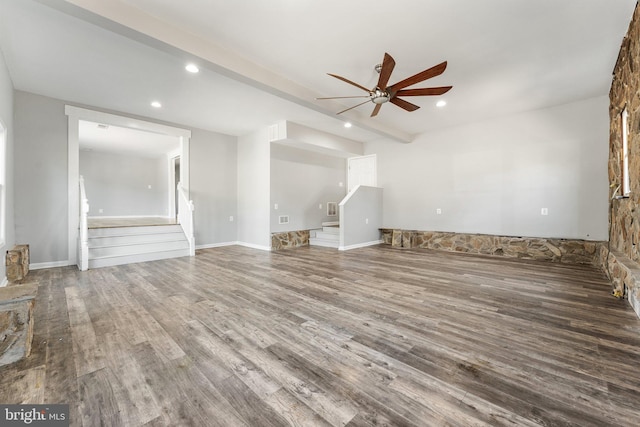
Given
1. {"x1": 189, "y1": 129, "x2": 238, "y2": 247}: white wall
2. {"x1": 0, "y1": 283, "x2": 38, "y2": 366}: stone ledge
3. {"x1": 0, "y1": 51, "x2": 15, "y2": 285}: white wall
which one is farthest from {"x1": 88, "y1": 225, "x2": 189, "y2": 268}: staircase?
{"x1": 0, "y1": 283, "x2": 38, "y2": 366}: stone ledge

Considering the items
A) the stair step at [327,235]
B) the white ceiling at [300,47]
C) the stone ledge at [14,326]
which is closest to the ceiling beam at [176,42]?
the white ceiling at [300,47]

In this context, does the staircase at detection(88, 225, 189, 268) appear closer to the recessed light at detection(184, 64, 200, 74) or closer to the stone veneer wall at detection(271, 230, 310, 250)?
the stone veneer wall at detection(271, 230, 310, 250)

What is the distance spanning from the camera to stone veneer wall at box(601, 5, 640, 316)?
8.61 ft

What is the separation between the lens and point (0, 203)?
3.37 meters

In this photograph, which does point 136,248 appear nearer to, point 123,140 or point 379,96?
point 123,140

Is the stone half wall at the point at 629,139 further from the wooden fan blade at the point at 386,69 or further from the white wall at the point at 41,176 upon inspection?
the white wall at the point at 41,176

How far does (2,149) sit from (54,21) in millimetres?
1878

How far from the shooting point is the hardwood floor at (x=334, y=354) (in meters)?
1.39

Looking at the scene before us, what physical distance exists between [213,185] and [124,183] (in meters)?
5.45

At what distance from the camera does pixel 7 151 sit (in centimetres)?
372

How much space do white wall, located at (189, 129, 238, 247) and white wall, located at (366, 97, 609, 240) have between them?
413 centimetres

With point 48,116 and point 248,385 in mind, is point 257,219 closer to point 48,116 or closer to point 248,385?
point 48,116

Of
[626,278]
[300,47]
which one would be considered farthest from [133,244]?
[626,278]

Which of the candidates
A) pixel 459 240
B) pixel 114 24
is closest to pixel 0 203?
pixel 114 24
